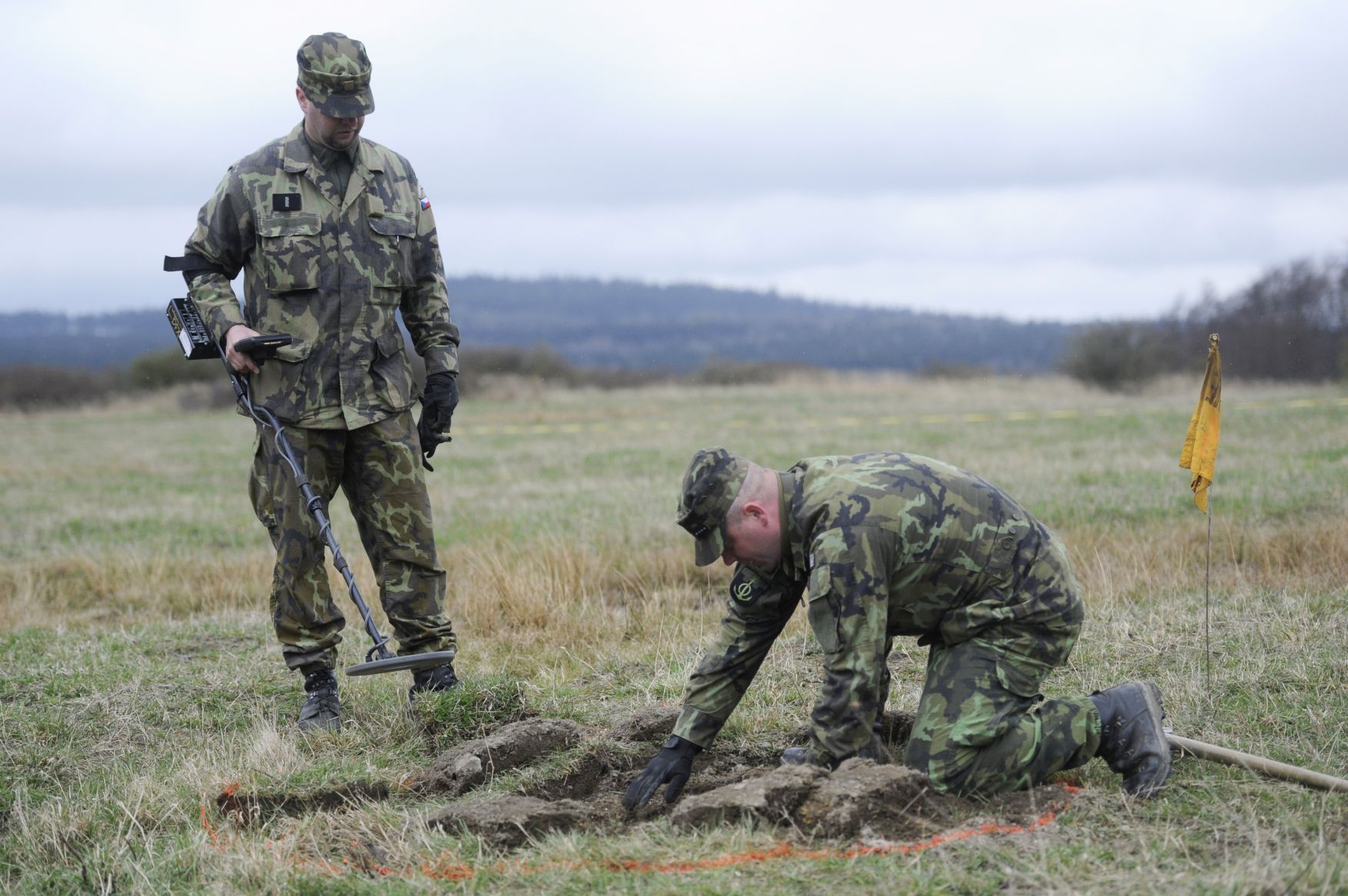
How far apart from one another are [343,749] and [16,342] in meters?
97.2

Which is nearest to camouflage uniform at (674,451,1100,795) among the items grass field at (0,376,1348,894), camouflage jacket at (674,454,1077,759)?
camouflage jacket at (674,454,1077,759)

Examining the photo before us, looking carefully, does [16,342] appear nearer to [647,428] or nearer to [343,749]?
[647,428]

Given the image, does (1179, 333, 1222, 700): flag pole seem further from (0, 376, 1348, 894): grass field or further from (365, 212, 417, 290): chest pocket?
(365, 212, 417, 290): chest pocket

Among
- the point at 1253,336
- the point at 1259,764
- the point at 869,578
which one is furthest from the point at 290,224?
the point at 1253,336

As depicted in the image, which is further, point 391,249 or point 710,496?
point 391,249

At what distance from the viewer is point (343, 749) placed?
4.81 m

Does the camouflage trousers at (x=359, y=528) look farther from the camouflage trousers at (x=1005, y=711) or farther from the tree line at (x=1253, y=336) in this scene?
the tree line at (x=1253, y=336)

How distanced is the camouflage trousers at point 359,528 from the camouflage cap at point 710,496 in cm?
173

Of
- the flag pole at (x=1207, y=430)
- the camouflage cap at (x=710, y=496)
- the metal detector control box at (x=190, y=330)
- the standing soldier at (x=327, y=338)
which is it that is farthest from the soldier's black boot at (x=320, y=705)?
the flag pole at (x=1207, y=430)

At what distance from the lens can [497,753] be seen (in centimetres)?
462

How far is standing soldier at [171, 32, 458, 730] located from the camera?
201 inches

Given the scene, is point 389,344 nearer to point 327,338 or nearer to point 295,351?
point 327,338

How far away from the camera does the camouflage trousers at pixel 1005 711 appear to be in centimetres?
407

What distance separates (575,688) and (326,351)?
190cm
